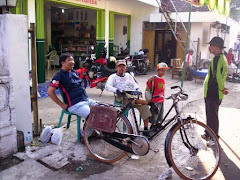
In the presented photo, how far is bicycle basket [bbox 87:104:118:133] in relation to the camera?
341cm

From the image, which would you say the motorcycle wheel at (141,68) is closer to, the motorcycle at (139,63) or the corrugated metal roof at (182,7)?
the motorcycle at (139,63)

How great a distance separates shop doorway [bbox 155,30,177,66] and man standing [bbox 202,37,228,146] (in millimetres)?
11186

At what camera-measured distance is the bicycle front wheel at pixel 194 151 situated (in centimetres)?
313

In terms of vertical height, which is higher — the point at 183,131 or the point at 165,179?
the point at 183,131

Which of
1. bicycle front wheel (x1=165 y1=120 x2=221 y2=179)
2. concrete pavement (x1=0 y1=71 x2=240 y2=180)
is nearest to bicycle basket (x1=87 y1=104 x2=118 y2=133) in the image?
concrete pavement (x1=0 y1=71 x2=240 y2=180)

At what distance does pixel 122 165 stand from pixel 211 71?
2027 mm

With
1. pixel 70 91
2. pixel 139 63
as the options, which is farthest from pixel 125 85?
pixel 139 63

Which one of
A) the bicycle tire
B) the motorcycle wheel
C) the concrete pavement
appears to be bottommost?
the concrete pavement

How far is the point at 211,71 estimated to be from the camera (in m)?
4.20

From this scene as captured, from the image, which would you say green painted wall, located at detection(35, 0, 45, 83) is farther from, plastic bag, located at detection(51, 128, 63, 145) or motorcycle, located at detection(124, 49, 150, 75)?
plastic bag, located at detection(51, 128, 63, 145)

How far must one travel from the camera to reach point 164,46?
51.6 ft

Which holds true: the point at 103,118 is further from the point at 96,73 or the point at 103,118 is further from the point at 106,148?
the point at 96,73

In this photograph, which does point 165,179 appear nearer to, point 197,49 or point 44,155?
point 44,155

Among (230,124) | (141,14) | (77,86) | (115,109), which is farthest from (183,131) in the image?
(141,14)
